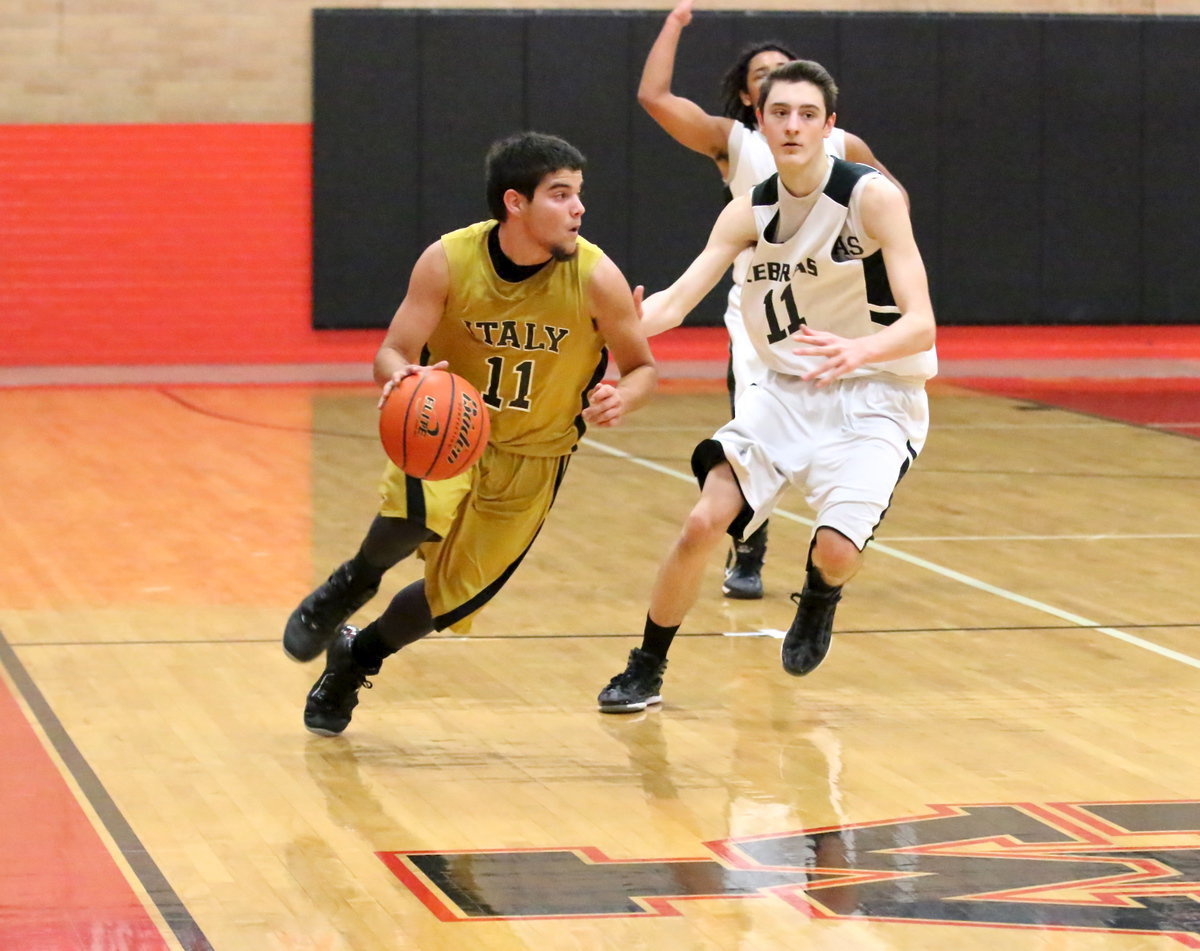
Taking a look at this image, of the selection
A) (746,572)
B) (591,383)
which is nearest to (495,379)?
(591,383)

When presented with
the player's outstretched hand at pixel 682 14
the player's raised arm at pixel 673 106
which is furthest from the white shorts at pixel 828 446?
the player's outstretched hand at pixel 682 14

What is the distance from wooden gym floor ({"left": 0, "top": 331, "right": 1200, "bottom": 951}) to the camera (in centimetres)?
367

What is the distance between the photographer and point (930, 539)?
26.0 ft

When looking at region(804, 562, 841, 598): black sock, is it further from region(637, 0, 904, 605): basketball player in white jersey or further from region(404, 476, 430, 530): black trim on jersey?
region(637, 0, 904, 605): basketball player in white jersey

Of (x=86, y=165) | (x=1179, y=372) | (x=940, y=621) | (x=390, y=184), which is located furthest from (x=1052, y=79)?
(x=940, y=621)

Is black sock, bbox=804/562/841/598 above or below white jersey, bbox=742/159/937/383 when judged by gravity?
below

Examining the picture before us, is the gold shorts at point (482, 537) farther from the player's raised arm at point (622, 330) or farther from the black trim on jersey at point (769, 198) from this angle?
the black trim on jersey at point (769, 198)

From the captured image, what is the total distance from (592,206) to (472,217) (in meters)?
0.87

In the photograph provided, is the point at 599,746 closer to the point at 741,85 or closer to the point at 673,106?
the point at 741,85

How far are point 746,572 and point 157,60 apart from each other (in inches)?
318

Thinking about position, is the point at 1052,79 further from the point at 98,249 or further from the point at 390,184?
the point at 98,249

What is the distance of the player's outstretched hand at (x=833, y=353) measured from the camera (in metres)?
4.62

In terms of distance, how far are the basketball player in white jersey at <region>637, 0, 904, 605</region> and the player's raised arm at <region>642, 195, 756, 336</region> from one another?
121 centimetres

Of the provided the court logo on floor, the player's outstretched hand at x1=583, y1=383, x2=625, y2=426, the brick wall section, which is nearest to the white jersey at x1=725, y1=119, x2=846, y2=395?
the player's outstretched hand at x1=583, y1=383, x2=625, y2=426
